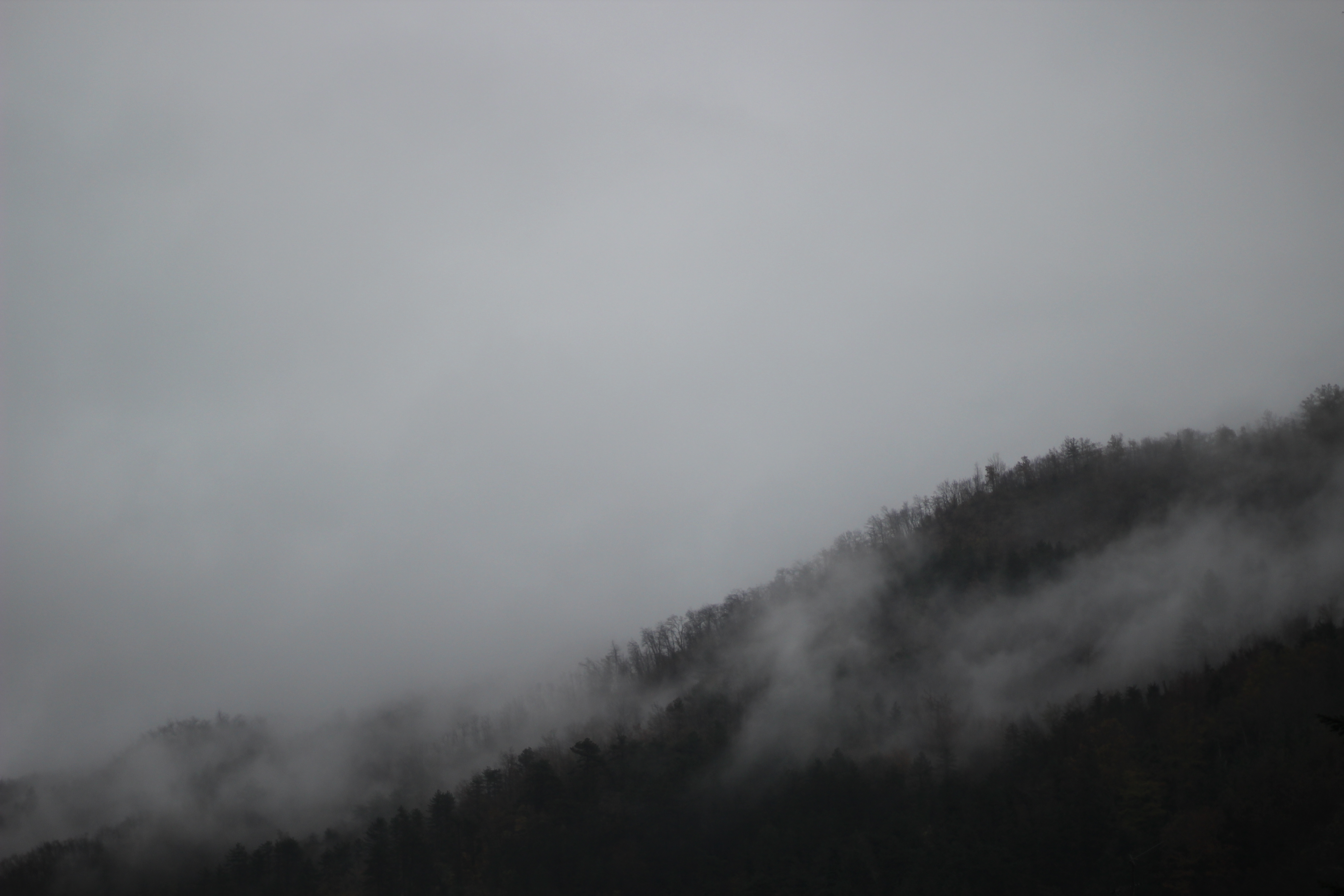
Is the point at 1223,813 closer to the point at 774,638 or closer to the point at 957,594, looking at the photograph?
the point at 957,594

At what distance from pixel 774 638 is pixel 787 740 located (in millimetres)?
35625

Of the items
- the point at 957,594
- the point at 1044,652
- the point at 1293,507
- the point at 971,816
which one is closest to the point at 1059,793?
the point at 971,816

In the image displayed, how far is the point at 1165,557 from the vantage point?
12625 cm

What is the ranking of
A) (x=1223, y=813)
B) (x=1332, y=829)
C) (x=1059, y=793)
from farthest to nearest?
1. (x=1059, y=793)
2. (x=1223, y=813)
3. (x=1332, y=829)

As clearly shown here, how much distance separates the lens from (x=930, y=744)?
107 meters

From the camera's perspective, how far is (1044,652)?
118 m

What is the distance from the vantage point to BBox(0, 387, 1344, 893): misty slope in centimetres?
7606

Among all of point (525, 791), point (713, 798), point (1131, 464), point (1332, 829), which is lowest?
point (1332, 829)

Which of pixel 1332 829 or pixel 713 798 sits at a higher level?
pixel 713 798

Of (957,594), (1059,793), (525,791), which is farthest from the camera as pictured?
(957,594)

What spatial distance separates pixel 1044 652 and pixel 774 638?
4613cm

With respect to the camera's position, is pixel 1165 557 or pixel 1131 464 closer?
pixel 1165 557

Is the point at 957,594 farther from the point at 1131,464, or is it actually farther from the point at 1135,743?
the point at 1135,743

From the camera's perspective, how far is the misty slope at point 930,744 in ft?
250
